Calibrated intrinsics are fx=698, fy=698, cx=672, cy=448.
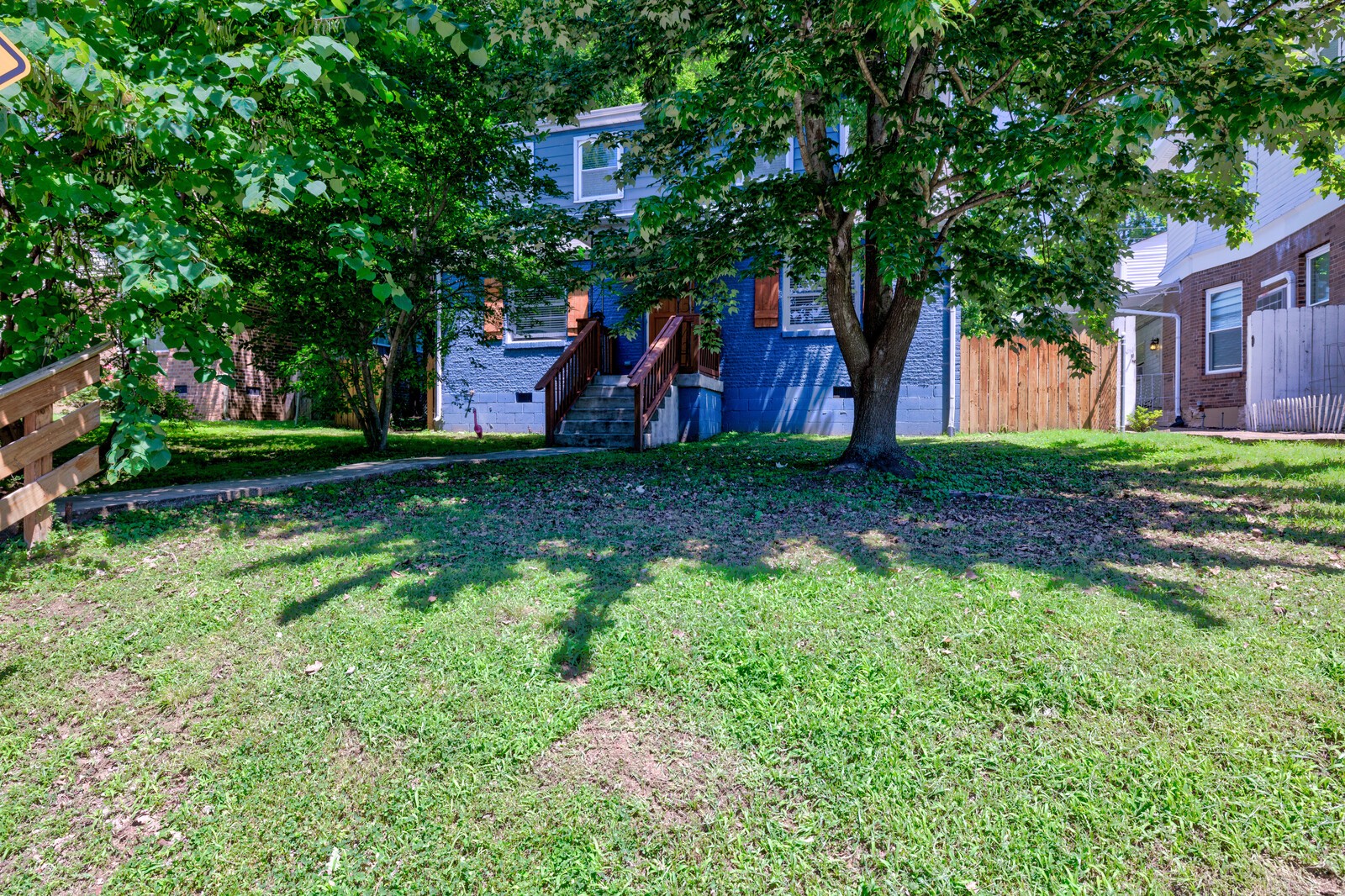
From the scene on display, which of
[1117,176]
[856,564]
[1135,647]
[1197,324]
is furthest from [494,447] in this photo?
[1197,324]

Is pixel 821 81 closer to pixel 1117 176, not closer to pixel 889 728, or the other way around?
pixel 1117 176

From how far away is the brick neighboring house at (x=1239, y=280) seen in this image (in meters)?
11.6

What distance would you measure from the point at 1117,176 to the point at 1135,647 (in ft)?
13.5

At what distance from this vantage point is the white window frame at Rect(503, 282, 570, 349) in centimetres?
1389

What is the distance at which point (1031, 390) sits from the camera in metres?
12.6

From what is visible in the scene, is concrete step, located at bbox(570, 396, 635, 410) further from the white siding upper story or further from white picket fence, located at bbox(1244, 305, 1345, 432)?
white picket fence, located at bbox(1244, 305, 1345, 432)

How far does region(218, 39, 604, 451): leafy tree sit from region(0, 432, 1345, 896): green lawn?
3.59m

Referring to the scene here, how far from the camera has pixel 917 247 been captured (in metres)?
5.67

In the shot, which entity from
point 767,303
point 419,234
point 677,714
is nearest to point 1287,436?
point 767,303

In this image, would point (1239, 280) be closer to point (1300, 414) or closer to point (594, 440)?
point (1300, 414)

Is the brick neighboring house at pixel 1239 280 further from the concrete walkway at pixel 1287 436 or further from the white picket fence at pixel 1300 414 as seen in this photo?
the concrete walkway at pixel 1287 436

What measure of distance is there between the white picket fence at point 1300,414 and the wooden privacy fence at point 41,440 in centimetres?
1404

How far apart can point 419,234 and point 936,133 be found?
19.2 ft

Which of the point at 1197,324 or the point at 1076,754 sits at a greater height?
the point at 1197,324
